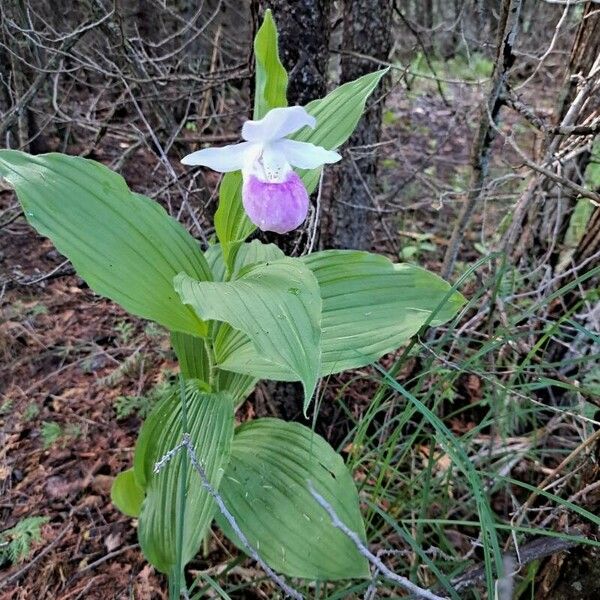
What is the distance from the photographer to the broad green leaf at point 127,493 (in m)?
1.37

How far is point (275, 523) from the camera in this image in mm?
1199

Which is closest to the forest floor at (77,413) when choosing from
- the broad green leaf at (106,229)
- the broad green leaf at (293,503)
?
the broad green leaf at (293,503)

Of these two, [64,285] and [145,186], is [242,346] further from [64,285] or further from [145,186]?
[145,186]

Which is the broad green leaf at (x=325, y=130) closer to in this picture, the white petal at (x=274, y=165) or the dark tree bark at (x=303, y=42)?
the white petal at (x=274, y=165)

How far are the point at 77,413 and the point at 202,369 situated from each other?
0.68 m

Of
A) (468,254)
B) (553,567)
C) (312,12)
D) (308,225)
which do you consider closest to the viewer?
(553,567)

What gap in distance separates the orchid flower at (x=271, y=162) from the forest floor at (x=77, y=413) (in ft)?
1.40

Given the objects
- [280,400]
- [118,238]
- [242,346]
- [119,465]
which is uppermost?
[118,238]

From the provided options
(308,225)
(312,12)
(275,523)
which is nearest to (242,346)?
(275,523)

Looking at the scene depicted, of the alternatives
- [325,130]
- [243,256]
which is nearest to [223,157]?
[325,130]

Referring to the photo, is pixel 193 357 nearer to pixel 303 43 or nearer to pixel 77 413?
pixel 77 413

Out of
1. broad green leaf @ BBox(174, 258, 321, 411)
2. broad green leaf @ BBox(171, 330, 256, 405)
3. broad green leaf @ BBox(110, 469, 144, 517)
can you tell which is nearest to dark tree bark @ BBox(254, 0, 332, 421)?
broad green leaf @ BBox(171, 330, 256, 405)

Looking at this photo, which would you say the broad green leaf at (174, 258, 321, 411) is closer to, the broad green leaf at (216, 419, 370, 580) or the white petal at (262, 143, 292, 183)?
the white petal at (262, 143, 292, 183)

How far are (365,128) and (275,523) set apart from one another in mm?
1268
